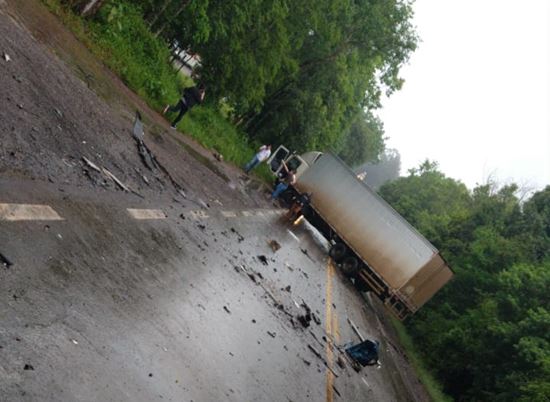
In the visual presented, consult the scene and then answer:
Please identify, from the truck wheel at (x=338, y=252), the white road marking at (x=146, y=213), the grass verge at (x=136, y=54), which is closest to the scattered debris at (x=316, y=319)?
the white road marking at (x=146, y=213)

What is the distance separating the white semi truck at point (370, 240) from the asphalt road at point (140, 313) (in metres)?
8.82

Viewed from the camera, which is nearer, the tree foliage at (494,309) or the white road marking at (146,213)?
the white road marking at (146,213)

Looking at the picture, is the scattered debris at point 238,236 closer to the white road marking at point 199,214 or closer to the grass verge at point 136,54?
the white road marking at point 199,214

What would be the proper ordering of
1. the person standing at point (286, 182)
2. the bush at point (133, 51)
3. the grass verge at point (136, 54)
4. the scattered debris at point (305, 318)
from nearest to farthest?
1. the scattered debris at point (305, 318)
2. the grass verge at point (136, 54)
3. the bush at point (133, 51)
4. the person standing at point (286, 182)

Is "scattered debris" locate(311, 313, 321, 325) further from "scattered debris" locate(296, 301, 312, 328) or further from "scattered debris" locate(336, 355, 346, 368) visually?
"scattered debris" locate(336, 355, 346, 368)

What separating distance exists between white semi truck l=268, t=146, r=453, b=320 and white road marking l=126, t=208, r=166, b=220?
12.8 metres

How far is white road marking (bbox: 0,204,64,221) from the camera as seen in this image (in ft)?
14.7

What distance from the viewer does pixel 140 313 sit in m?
4.93

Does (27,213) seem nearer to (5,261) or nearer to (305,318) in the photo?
(5,261)

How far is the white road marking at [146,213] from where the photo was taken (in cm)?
719

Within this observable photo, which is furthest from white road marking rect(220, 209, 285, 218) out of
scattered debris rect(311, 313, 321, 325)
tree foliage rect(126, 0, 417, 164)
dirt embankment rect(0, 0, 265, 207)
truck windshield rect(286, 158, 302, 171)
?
tree foliage rect(126, 0, 417, 164)

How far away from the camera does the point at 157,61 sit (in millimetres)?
19250

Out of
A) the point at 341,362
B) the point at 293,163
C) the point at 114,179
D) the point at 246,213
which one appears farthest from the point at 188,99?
the point at 341,362

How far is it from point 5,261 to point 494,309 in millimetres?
18117
